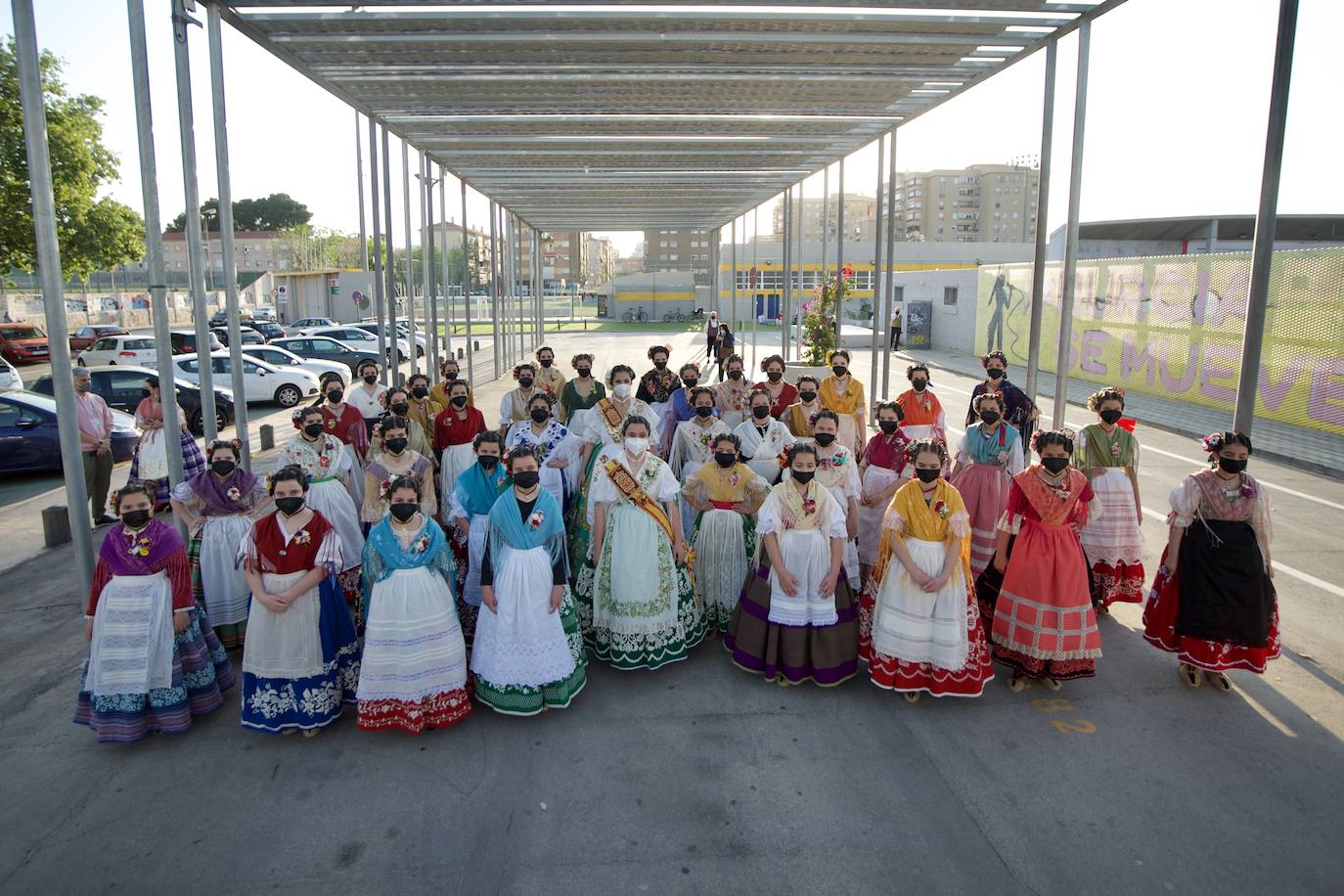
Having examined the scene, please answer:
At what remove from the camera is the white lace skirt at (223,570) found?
5684 millimetres

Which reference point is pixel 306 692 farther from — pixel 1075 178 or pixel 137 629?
pixel 1075 178

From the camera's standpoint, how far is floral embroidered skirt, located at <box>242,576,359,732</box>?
4.71m

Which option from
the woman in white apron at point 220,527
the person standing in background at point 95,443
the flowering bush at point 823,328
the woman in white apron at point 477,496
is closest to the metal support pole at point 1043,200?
the woman in white apron at point 477,496

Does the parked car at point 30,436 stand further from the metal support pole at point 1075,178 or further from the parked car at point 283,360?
the metal support pole at point 1075,178

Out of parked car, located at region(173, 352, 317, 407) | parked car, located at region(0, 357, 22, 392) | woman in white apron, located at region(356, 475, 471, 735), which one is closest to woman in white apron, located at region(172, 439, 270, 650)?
woman in white apron, located at region(356, 475, 471, 735)

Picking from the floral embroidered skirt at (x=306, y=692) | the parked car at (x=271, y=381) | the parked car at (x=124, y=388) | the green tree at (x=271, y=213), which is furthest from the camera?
the green tree at (x=271, y=213)

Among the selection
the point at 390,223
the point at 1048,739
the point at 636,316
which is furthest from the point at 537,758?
the point at 636,316

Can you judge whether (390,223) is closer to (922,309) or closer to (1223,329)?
(1223,329)

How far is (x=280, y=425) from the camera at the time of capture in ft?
51.8

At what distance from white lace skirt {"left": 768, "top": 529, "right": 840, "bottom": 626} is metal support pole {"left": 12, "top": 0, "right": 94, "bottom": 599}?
4620 millimetres

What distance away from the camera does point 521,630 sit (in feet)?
15.7

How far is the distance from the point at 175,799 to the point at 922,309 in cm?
3011

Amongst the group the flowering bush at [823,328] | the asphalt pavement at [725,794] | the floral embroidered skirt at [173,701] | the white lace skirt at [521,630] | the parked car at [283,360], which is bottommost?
the asphalt pavement at [725,794]

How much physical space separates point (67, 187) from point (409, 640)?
82.4 ft
